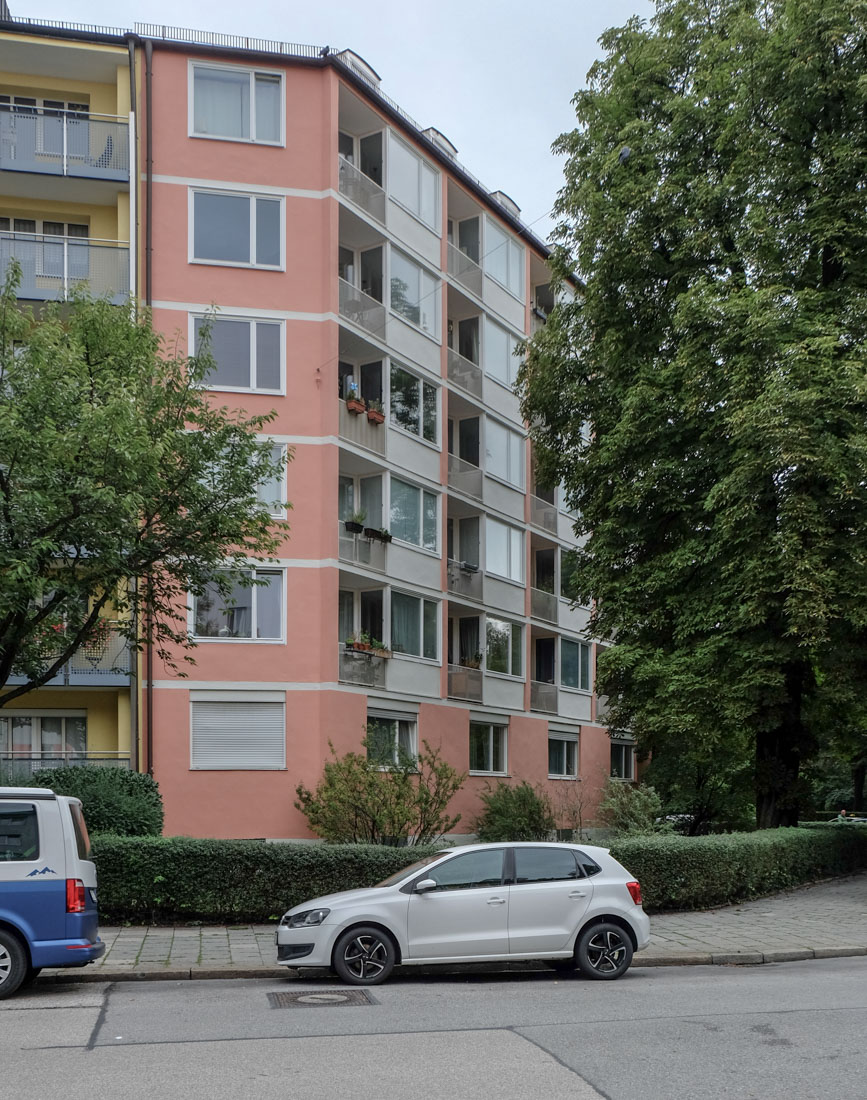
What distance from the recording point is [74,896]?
12.0 metres

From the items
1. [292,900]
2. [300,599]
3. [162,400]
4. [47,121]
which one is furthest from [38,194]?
[292,900]

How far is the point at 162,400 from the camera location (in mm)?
17484

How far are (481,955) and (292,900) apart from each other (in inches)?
196

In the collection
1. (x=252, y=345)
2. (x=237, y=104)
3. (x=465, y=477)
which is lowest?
(x=465, y=477)

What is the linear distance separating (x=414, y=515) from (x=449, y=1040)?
74.8 feet

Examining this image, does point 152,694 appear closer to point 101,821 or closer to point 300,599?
point 300,599

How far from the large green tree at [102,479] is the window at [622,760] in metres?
28.5

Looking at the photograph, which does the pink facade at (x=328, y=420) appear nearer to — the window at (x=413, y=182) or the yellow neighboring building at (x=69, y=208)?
the window at (x=413, y=182)

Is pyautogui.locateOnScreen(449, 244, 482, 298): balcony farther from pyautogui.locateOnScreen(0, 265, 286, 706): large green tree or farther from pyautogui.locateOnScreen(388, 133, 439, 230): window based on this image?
pyautogui.locateOnScreen(0, 265, 286, 706): large green tree

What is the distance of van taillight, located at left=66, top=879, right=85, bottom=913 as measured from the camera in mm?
12008

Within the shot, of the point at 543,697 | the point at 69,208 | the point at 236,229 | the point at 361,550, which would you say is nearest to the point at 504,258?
the point at 236,229

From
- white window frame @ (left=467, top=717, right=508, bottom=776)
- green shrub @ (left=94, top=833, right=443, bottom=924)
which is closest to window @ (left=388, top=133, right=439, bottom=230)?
white window frame @ (left=467, top=717, right=508, bottom=776)

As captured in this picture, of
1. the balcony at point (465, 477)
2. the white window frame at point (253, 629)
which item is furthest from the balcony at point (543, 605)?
the white window frame at point (253, 629)

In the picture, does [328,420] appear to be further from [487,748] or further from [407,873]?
[407,873]
